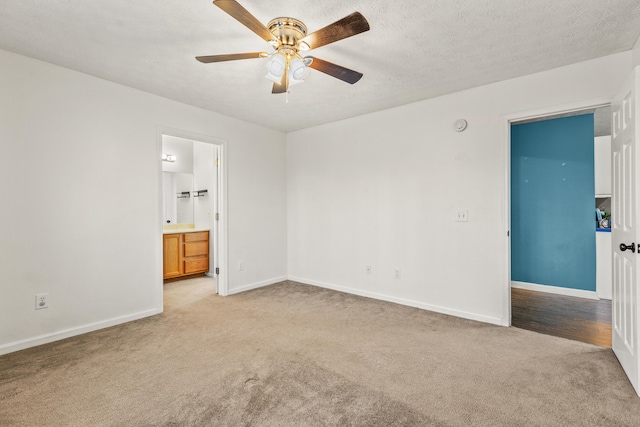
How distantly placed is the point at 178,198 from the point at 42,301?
3020 mm

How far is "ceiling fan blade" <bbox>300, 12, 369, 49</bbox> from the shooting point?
5.19ft

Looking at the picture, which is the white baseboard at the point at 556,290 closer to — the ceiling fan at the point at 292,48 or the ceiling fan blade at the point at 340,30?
the ceiling fan at the point at 292,48

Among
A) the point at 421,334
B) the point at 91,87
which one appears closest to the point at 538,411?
the point at 421,334

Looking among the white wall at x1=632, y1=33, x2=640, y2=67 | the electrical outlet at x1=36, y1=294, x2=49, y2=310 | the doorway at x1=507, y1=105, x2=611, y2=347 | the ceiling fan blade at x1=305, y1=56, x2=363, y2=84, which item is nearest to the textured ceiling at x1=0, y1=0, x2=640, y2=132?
the white wall at x1=632, y1=33, x2=640, y2=67

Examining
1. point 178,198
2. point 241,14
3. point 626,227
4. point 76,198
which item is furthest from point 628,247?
point 178,198

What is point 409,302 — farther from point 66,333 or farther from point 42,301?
point 42,301

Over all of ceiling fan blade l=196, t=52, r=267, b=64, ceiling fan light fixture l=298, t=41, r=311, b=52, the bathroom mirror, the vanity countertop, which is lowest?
the vanity countertop

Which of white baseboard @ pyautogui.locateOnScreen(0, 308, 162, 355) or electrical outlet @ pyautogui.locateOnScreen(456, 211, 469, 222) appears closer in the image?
white baseboard @ pyautogui.locateOnScreen(0, 308, 162, 355)

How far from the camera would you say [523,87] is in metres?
2.84

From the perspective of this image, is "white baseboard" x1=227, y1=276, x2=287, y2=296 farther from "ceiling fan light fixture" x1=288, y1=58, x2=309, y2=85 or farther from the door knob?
the door knob

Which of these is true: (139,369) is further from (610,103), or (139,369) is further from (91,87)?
(610,103)

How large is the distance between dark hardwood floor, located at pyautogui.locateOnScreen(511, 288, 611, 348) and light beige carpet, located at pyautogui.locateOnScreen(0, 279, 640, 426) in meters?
0.29

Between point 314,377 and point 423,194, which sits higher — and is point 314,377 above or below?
below

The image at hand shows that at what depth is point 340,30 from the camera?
1704 millimetres
